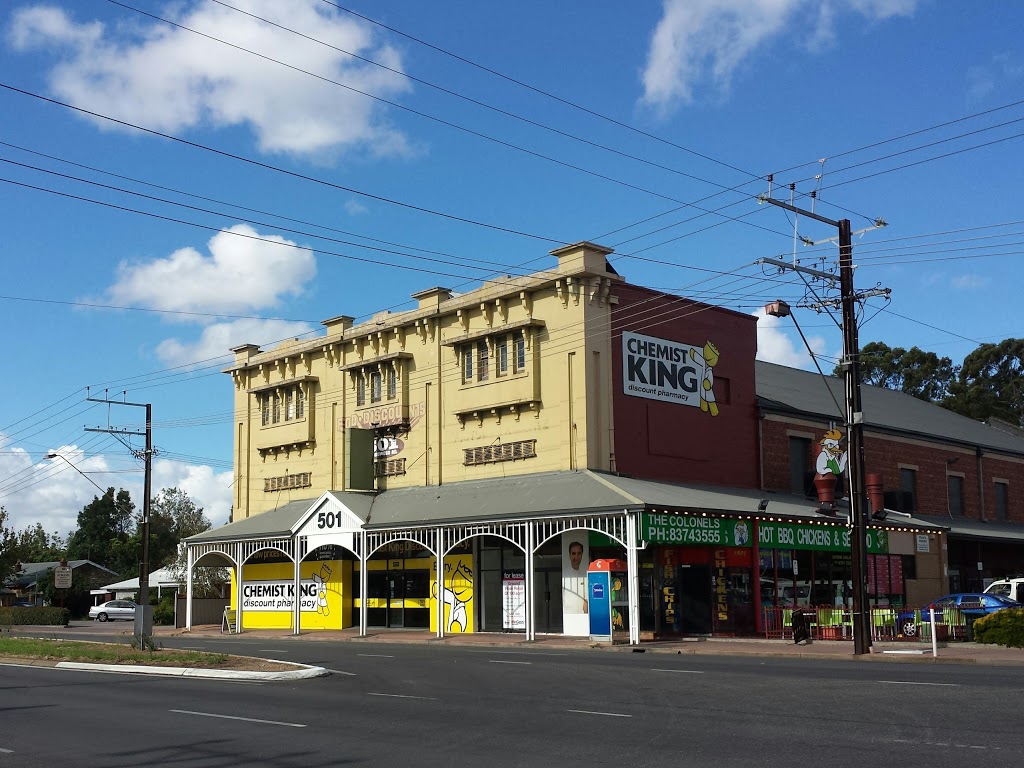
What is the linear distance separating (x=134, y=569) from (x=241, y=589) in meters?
80.4

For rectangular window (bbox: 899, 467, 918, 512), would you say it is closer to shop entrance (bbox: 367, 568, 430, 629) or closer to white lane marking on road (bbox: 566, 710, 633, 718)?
shop entrance (bbox: 367, 568, 430, 629)

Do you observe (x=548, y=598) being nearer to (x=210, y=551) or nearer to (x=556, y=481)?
(x=556, y=481)

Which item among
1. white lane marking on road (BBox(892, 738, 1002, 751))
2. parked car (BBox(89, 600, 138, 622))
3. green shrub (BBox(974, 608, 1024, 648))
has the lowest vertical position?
parked car (BBox(89, 600, 138, 622))

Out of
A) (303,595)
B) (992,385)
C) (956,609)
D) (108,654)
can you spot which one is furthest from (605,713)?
(992,385)

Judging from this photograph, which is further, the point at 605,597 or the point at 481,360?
the point at 481,360

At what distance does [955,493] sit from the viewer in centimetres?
5031

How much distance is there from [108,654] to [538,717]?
1680cm

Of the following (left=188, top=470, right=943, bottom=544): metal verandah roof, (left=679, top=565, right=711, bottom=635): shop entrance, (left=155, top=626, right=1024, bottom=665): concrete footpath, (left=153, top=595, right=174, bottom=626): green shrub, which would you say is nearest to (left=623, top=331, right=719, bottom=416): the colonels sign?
(left=188, top=470, right=943, bottom=544): metal verandah roof

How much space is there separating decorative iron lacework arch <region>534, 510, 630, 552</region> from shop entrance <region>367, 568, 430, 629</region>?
893 cm

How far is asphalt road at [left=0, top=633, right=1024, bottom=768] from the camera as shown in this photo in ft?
36.3

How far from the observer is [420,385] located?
135 feet

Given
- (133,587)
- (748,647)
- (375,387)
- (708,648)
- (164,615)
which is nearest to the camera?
(708,648)

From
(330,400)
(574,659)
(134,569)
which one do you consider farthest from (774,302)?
(134,569)

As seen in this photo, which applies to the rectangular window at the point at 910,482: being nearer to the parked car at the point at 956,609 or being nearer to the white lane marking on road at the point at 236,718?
the parked car at the point at 956,609
